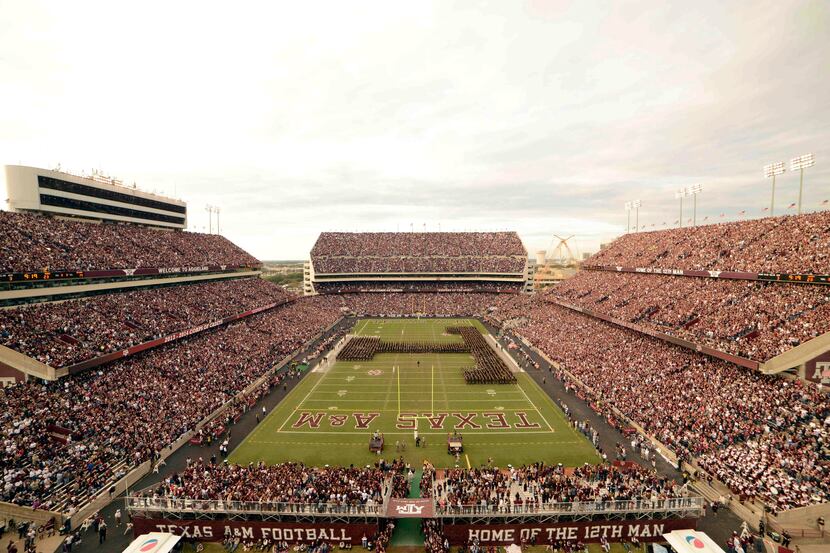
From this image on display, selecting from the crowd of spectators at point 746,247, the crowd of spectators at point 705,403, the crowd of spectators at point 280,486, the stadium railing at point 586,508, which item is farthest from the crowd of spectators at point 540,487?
the crowd of spectators at point 746,247

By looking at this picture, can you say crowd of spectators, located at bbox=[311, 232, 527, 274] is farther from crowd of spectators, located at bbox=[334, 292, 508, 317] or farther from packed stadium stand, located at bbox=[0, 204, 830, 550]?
packed stadium stand, located at bbox=[0, 204, 830, 550]

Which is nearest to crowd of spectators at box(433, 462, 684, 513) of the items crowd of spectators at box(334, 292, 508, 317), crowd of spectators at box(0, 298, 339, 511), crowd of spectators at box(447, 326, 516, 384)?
crowd of spectators at box(447, 326, 516, 384)

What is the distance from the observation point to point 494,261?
3408 inches

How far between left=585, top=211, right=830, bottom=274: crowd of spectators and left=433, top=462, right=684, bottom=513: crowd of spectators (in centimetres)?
2314

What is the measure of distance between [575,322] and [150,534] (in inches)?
1832

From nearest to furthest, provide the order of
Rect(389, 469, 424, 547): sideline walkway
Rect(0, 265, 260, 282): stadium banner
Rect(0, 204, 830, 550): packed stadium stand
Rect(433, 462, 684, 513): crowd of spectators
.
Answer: Rect(389, 469, 424, 547): sideline walkway
Rect(433, 462, 684, 513): crowd of spectators
Rect(0, 204, 830, 550): packed stadium stand
Rect(0, 265, 260, 282): stadium banner

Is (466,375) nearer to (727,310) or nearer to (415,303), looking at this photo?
(727,310)

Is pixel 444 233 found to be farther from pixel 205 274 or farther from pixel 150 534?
pixel 150 534

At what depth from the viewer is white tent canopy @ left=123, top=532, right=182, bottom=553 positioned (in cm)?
1527

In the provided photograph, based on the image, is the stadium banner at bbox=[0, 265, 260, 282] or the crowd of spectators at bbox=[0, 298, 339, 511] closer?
the crowd of spectators at bbox=[0, 298, 339, 511]

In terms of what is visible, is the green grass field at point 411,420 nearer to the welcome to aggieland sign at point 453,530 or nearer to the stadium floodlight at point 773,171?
the welcome to aggieland sign at point 453,530

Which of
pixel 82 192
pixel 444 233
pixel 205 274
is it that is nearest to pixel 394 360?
pixel 205 274

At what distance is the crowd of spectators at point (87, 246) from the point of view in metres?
29.0

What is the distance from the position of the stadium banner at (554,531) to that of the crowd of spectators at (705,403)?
5.58m
